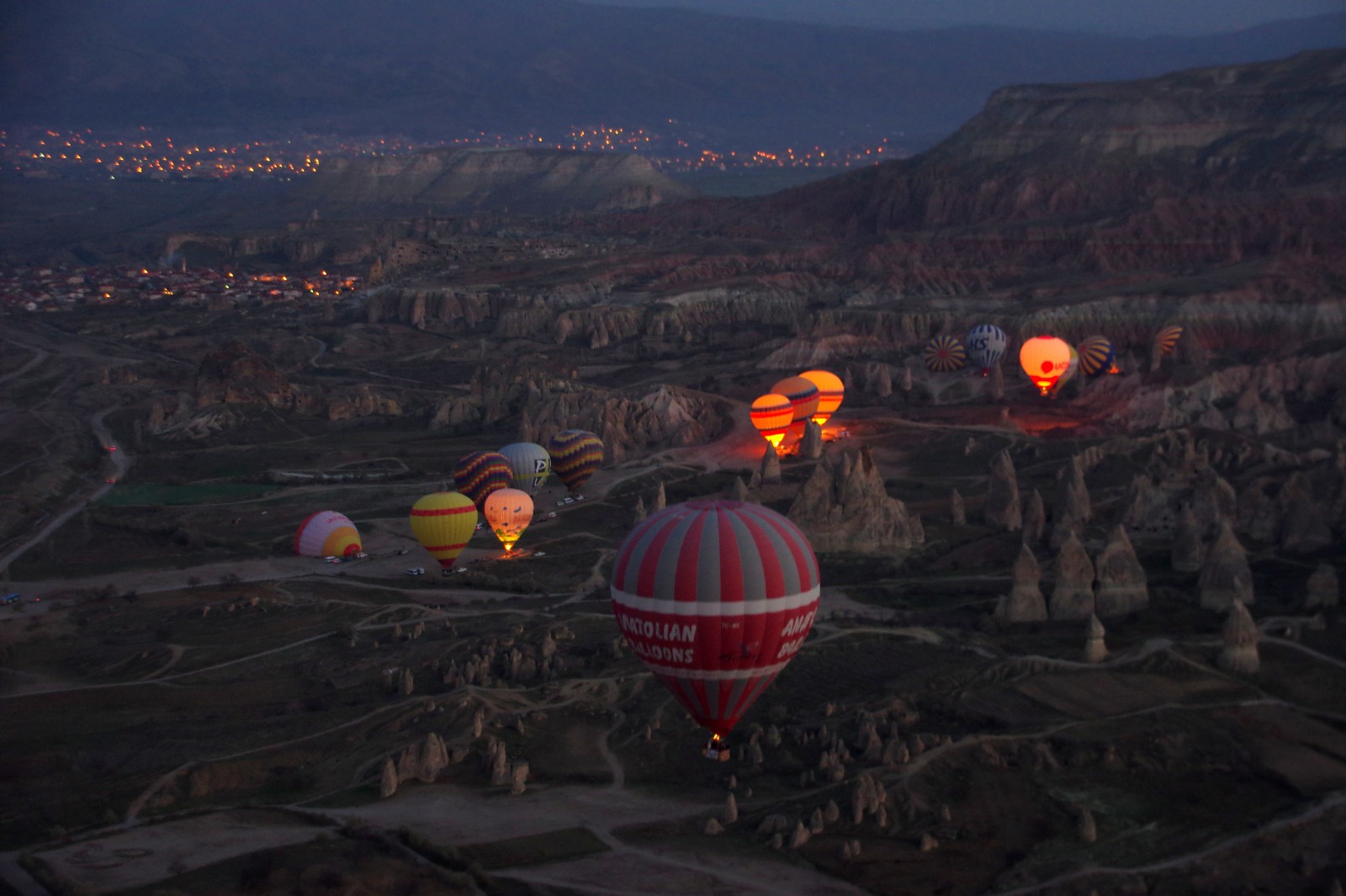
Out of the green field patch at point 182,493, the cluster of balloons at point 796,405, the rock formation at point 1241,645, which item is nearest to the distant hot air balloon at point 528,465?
the cluster of balloons at point 796,405

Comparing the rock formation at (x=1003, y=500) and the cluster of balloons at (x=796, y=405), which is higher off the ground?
the cluster of balloons at (x=796, y=405)

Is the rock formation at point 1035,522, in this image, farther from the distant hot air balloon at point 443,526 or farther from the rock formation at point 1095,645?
the distant hot air balloon at point 443,526

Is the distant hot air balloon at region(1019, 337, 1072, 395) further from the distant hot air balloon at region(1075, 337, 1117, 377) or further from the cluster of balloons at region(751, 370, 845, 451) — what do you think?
the cluster of balloons at region(751, 370, 845, 451)

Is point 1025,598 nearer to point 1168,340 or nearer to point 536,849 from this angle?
point 536,849

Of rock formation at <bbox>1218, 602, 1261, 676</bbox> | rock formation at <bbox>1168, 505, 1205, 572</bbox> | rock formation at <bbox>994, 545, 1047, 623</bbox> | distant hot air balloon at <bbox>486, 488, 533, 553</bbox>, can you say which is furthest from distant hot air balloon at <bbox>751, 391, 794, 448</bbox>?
rock formation at <bbox>1218, 602, 1261, 676</bbox>

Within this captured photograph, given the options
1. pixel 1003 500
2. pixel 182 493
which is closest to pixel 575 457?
pixel 182 493

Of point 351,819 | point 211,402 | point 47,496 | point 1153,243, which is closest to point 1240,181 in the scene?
point 1153,243
